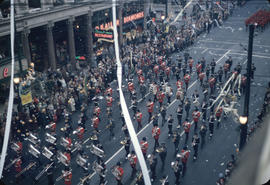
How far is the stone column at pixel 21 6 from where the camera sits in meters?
25.4

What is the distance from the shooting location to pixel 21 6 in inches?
1016

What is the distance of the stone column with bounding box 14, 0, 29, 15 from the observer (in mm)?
25359

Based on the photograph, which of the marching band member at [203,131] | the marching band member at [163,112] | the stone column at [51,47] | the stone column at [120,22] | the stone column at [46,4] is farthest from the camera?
the stone column at [120,22]

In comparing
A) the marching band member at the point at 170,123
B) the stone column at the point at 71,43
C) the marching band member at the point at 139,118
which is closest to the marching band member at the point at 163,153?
the marching band member at the point at 170,123

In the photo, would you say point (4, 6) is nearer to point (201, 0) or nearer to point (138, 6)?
point (138, 6)

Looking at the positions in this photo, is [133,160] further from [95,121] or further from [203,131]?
[95,121]

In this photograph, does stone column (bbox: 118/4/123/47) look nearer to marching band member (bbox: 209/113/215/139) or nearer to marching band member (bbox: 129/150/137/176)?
marching band member (bbox: 209/113/215/139)

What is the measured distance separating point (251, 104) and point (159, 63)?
32.5 feet

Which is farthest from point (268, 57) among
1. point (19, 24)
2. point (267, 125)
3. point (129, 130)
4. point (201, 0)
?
point (267, 125)

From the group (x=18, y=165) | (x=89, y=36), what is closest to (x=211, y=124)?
(x=18, y=165)

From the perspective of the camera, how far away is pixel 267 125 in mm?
1057

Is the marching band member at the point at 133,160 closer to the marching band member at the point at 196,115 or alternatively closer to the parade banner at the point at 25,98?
the marching band member at the point at 196,115

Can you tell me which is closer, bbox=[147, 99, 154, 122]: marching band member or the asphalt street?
the asphalt street

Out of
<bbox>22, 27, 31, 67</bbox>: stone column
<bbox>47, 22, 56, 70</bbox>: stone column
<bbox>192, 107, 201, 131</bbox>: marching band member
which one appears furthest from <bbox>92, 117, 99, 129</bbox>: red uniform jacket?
<bbox>47, 22, 56, 70</bbox>: stone column
